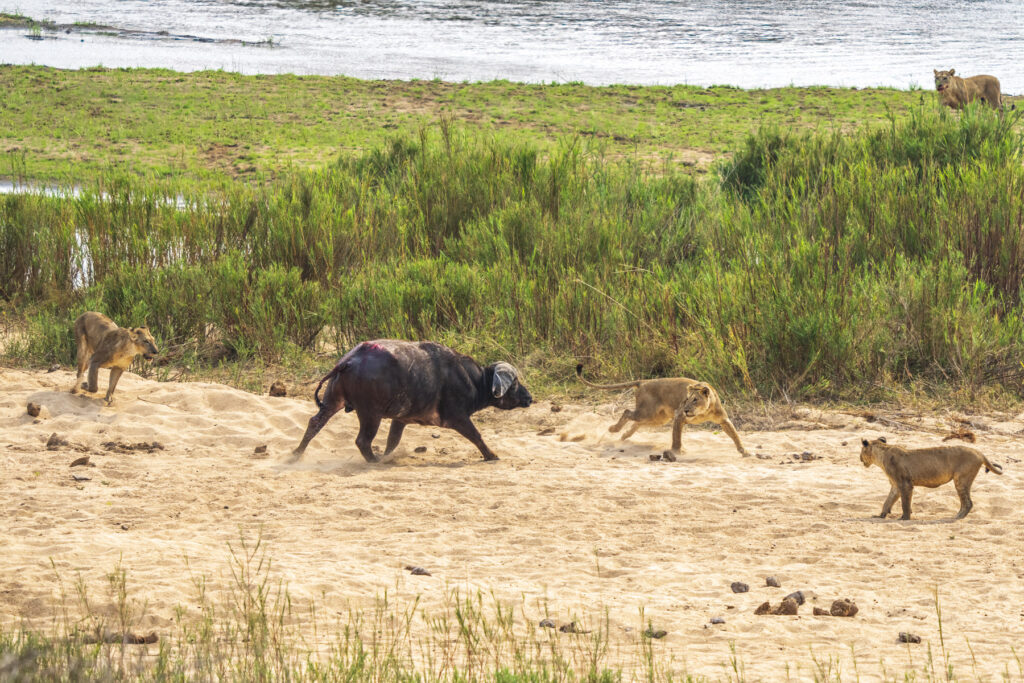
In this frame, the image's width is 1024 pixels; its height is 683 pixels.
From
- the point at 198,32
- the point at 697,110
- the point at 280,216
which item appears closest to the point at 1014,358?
the point at 280,216

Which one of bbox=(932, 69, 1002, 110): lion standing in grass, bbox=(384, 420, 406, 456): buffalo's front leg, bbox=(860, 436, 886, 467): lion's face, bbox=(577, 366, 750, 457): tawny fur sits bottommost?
bbox=(384, 420, 406, 456): buffalo's front leg

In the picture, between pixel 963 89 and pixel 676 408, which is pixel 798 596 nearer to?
pixel 676 408

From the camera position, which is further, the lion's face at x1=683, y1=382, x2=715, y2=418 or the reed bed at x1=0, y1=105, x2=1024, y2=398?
the reed bed at x1=0, y1=105, x2=1024, y2=398

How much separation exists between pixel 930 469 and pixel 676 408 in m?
2.01

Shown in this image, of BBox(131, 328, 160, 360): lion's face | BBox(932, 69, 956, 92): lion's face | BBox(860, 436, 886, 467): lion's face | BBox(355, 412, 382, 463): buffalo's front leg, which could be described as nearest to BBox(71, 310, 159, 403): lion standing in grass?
BBox(131, 328, 160, 360): lion's face

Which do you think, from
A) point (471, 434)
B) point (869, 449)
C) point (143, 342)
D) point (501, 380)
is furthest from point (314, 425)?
point (869, 449)

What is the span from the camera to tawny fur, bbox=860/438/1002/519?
6.27 meters

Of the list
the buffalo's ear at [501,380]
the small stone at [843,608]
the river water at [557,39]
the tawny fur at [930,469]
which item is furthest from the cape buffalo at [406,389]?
the river water at [557,39]

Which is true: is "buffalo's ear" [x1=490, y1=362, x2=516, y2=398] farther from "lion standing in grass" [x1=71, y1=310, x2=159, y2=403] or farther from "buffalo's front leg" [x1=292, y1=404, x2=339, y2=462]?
"lion standing in grass" [x1=71, y1=310, x2=159, y2=403]

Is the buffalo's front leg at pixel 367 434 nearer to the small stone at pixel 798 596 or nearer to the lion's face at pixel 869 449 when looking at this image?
the lion's face at pixel 869 449

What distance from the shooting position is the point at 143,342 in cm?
866

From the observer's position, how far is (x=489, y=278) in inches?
436

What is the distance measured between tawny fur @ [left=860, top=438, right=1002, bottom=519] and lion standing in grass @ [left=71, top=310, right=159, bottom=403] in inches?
209

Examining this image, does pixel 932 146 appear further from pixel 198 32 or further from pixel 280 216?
pixel 198 32
